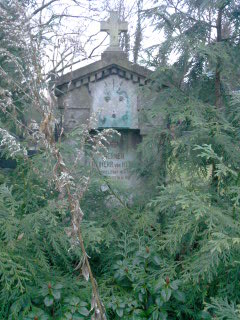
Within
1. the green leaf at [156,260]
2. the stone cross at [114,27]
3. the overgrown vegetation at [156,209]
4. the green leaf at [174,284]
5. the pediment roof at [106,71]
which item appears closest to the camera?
the overgrown vegetation at [156,209]

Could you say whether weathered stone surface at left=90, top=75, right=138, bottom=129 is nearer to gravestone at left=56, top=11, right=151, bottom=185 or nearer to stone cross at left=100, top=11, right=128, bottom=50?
gravestone at left=56, top=11, right=151, bottom=185

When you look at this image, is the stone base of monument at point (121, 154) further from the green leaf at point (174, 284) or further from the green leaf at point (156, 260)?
the green leaf at point (174, 284)

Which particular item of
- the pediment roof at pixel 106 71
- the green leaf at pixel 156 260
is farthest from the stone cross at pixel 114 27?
the green leaf at pixel 156 260

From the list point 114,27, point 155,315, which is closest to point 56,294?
point 155,315

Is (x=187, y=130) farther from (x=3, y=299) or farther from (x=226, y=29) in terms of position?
(x=3, y=299)

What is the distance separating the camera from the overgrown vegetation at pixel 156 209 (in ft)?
9.52

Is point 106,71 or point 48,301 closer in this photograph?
point 48,301

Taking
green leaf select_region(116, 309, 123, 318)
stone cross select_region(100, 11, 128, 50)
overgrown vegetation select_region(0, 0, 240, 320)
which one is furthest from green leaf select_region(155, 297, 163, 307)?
stone cross select_region(100, 11, 128, 50)

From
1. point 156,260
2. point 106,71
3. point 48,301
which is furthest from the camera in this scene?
point 106,71

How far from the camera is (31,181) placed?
393 centimetres

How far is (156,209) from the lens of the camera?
142 inches

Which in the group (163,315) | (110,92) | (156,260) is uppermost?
(110,92)

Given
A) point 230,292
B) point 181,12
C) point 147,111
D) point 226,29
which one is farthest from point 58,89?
point 230,292

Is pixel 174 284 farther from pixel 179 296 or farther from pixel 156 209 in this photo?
pixel 156 209
